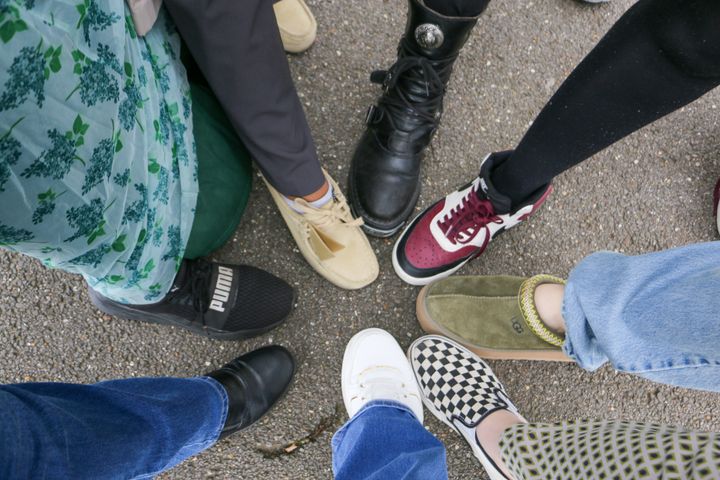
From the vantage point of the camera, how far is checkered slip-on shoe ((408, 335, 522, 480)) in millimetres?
996

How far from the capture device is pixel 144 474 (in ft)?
2.21

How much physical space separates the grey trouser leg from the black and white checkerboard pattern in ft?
1.58

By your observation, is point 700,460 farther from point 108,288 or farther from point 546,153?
point 108,288

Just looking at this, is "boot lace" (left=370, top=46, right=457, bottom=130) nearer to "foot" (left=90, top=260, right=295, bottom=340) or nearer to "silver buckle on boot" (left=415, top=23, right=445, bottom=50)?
"silver buckle on boot" (left=415, top=23, right=445, bottom=50)

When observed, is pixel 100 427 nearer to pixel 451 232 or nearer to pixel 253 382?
pixel 253 382

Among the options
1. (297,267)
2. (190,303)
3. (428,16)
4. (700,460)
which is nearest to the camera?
(700,460)

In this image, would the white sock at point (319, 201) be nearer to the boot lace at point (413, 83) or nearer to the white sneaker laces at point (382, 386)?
the boot lace at point (413, 83)

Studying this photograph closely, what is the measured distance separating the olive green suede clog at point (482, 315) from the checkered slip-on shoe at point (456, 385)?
34mm

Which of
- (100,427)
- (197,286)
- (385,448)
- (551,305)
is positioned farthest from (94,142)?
(551,305)

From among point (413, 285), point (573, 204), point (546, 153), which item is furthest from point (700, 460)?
point (573, 204)

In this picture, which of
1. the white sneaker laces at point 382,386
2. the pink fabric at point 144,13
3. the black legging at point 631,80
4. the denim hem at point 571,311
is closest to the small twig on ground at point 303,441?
the white sneaker laces at point 382,386

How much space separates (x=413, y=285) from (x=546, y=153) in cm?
47

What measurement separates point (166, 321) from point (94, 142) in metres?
0.54

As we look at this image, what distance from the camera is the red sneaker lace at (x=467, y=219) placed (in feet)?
3.16
